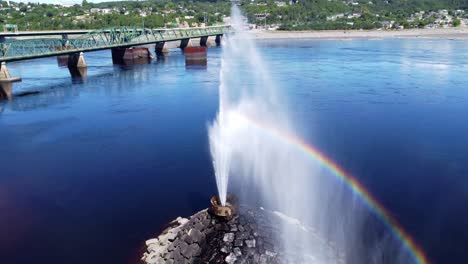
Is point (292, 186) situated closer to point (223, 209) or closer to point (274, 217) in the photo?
point (274, 217)

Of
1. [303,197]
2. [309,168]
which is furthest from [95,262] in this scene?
[309,168]

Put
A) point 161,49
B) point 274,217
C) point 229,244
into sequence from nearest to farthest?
point 229,244
point 274,217
point 161,49

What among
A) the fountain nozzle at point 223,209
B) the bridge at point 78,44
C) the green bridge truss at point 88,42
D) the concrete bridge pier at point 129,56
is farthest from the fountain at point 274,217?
the concrete bridge pier at point 129,56

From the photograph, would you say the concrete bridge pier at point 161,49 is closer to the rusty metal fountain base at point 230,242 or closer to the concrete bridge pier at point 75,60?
the concrete bridge pier at point 75,60

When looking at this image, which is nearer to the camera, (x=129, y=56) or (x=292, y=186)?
(x=292, y=186)

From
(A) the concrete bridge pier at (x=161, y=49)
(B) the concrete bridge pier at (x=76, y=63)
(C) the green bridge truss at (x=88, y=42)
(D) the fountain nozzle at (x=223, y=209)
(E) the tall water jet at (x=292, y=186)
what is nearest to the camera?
(D) the fountain nozzle at (x=223, y=209)

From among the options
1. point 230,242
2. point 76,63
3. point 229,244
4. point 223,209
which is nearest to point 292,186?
point 223,209

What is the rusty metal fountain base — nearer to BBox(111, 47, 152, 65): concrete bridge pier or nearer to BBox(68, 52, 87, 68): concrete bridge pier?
BBox(68, 52, 87, 68): concrete bridge pier
